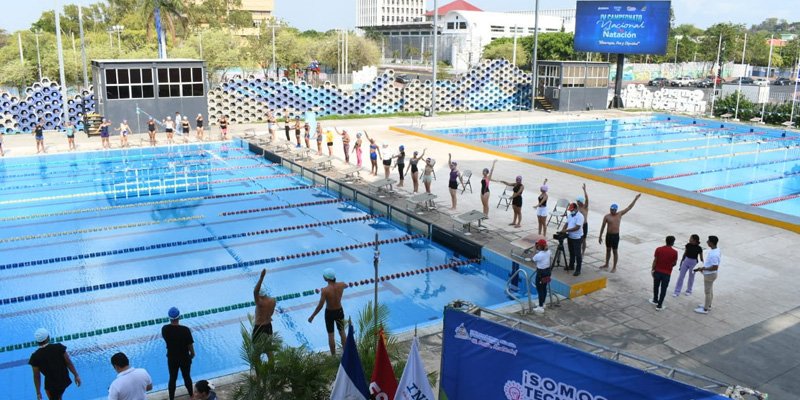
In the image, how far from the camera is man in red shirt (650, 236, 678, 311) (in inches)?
359

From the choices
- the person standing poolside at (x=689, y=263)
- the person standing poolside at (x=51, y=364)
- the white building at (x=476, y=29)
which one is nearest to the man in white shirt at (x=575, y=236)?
the person standing poolside at (x=689, y=263)

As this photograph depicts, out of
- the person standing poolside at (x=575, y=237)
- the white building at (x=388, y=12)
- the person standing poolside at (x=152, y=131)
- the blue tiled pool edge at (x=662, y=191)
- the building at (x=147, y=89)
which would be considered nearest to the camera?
the person standing poolside at (x=575, y=237)

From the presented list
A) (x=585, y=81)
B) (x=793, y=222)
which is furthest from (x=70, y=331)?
(x=585, y=81)

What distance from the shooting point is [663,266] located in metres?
9.18

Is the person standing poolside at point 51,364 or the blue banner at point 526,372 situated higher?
the blue banner at point 526,372

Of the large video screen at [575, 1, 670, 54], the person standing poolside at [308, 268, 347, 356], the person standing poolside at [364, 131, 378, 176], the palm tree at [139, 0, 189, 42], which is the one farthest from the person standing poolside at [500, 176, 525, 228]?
the palm tree at [139, 0, 189, 42]

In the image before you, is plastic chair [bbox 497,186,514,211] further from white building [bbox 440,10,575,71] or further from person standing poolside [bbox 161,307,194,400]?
white building [bbox 440,10,575,71]

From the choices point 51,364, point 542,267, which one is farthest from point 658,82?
point 51,364

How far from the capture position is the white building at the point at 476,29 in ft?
315

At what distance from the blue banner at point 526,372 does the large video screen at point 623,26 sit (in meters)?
32.5

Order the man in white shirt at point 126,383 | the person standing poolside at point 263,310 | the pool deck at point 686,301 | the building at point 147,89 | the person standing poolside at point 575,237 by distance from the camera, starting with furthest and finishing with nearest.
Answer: the building at point 147,89, the person standing poolside at point 575,237, the pool deck at point 686,301, the person standing poolside at point 263,310, the man in white shirt at point 126,383

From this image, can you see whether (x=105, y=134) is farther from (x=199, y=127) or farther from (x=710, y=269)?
(x=710, y=269)

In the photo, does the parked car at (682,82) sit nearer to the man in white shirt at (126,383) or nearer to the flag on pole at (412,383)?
the flag on pole at (412,383)

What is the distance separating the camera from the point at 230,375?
24.6 ft
